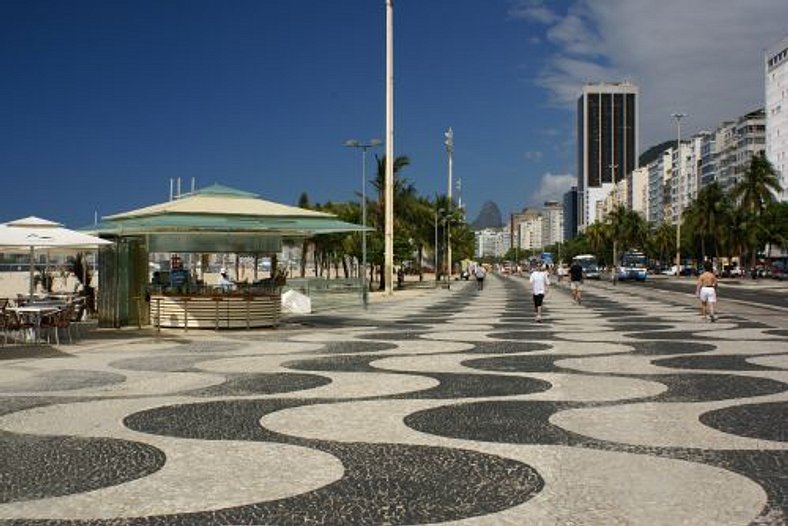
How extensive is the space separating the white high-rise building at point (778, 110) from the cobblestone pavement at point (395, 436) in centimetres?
11264

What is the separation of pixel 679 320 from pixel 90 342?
47.9 ft

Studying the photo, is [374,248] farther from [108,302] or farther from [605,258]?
[605,258]

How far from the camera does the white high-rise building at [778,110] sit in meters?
115

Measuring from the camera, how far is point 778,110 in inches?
4646

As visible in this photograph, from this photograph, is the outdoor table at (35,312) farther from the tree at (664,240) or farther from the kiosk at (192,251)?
the tree at (664,240)

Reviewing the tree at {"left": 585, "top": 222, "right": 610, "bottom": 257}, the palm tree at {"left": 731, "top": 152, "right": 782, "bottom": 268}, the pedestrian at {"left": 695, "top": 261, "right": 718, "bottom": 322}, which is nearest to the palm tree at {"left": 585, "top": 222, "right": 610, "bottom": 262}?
the tree at {"left": 585, "top": 222, "right": 610, "bottom": 257}

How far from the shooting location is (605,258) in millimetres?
142375

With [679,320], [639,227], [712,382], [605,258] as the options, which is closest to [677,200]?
[605,258]

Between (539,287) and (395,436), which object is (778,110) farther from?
(395,436)

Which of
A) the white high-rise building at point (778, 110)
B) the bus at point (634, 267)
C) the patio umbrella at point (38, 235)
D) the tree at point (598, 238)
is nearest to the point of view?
the patio umbrella at point (38, 235)

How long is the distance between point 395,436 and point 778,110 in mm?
125864

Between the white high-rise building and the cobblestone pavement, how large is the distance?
4435 inches

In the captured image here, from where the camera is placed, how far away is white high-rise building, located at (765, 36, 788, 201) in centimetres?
11466

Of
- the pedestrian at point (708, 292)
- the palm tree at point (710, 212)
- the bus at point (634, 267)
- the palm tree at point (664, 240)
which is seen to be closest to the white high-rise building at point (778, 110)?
the palm tree at point (664, 240)
